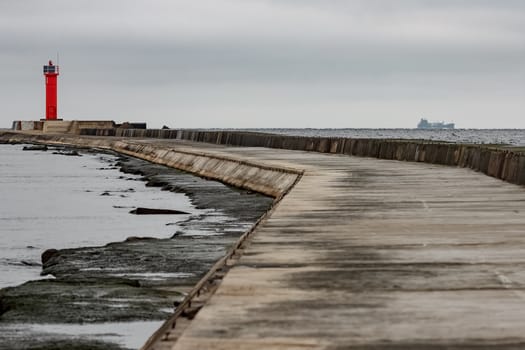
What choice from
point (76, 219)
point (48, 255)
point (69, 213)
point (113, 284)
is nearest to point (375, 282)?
point (113, 284)

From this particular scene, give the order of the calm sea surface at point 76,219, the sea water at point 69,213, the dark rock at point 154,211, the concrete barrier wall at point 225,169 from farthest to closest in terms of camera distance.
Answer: the concrete barrier wall at point 225,169 → the dark rock at point 154,211 → the sea water at point 69,213 → the calm sea surface at point 76,219

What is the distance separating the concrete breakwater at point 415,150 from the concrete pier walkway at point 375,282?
17.9ft

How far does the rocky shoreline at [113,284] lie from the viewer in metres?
8.20

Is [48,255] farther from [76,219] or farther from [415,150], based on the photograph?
[415,150]

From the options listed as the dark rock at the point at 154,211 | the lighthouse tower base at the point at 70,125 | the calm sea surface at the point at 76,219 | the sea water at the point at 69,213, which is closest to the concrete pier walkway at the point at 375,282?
the calm sea surface at the point at 76,219

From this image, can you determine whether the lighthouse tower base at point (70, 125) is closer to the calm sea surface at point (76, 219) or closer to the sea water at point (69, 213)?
the sea water at point (69, 213)

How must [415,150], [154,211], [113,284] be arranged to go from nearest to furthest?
[113,284] → [154,211] → [415,150]

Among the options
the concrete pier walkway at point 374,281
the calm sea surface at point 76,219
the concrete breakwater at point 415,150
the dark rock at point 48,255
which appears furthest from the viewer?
the concrete breakwater at point 415,150

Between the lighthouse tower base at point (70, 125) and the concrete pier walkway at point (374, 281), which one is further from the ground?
the concrete pier walkway at point (374, 281)

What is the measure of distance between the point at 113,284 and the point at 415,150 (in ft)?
62.7

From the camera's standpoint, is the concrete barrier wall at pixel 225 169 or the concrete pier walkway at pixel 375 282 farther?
the concrete barrier wall at pixel 225 169

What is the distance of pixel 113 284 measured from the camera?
33.1 ft

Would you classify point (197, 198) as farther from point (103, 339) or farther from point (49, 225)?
point (103, 339)

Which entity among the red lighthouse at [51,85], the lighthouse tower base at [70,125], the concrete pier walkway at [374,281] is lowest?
the lighthouse tower base at [70,125]
